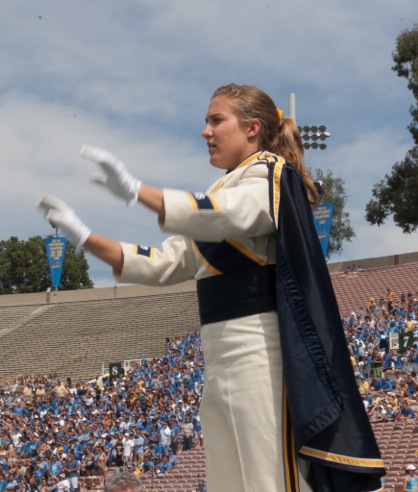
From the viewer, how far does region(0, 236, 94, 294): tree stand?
213 ft

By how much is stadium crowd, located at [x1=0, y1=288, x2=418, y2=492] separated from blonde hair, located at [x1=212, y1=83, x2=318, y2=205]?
1598 cm

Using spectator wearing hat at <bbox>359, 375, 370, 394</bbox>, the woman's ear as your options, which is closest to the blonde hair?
the woman's ear

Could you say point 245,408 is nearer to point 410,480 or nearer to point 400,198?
point 410,480

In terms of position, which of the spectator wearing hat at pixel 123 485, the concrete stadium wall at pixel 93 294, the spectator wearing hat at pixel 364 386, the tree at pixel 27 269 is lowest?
the spectator wearing hat at pixel 123 485

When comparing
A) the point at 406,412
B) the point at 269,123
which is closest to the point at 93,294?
the point at 406,412

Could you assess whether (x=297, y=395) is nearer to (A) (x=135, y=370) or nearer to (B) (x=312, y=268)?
(B) (x=312, y=268)

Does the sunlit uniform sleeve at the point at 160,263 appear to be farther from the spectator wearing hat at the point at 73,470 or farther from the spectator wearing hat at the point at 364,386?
the spectator wearing hat at the point at 73,470

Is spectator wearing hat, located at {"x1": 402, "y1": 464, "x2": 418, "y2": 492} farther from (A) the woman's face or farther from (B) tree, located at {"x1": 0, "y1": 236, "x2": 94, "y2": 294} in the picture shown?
(B) tree, located at {"x1": 0, "y1": 236, "x2": 94, "y2": 294}

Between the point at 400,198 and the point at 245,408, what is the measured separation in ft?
137

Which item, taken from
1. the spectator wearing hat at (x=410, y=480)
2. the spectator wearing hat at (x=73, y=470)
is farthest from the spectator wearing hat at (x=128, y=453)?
the spectator wearing hat at (x=410, y=480)

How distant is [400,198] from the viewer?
43812mm

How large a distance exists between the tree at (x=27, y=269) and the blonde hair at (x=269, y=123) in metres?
62.0

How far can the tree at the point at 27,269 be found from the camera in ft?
213

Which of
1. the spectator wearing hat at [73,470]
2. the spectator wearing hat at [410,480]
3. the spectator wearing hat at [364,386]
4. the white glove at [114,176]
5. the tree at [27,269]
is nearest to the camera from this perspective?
the white glove at [114,176]
